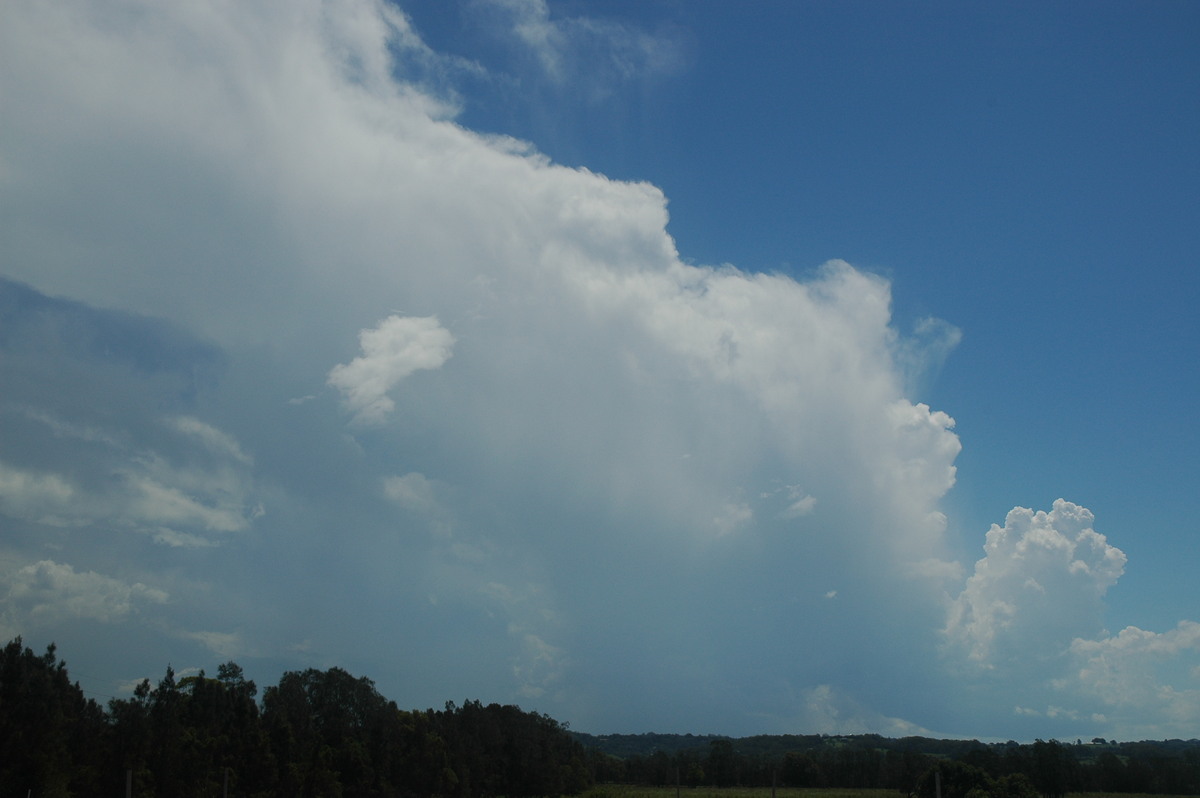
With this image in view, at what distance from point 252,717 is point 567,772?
45107mm

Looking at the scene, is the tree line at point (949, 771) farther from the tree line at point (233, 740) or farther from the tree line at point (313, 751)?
the tree line at point (233, 740)

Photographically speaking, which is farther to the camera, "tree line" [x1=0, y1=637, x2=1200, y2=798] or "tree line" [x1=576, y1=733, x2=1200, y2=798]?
"tree line" [x1=576, y1=733, x2=1200, y2=798]

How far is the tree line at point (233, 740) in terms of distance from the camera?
37781 millimetres

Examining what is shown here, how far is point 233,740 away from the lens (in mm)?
45625

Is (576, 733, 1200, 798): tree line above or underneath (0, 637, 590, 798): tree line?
underneath

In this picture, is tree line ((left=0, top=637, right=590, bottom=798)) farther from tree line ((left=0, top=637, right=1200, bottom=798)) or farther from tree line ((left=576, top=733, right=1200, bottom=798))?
tree line ((left=576, top=733, right=1200, bottom=798))

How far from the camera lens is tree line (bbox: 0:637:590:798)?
37.8m

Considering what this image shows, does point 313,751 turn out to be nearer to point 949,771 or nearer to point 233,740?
point 233,740

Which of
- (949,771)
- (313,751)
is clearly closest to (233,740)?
(313,751)

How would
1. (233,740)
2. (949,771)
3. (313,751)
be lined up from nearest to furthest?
(233,740)
(313,751)
(949,771)

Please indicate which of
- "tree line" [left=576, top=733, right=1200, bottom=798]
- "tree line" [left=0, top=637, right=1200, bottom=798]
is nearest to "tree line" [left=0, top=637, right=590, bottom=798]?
"tree line" [left=0, top=637, right=1200, bottom=798]

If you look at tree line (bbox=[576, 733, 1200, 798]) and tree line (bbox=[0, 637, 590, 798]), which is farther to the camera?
tree line (bbox=[576, 733, 1200, 798])

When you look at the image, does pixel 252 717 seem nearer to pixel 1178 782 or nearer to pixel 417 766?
pixel 417 766

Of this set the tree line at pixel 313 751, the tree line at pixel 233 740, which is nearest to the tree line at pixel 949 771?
the tree line at pixel 313 751
